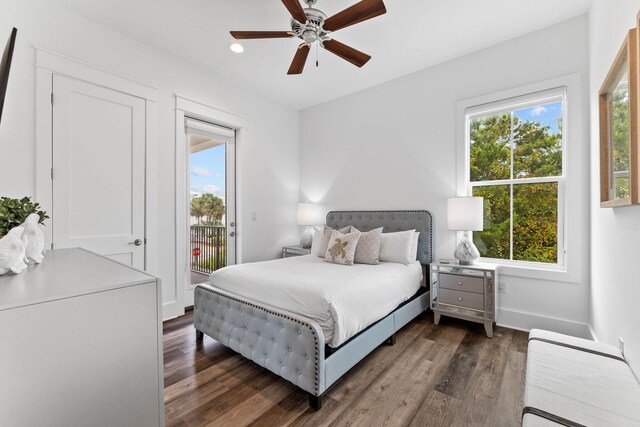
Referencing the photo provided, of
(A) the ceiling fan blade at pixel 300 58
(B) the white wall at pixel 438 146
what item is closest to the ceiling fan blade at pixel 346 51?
(A) the ceiling fan blade at pixel 300 58

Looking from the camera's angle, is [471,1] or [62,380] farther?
[471,1]

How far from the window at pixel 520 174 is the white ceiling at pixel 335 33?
0.73m

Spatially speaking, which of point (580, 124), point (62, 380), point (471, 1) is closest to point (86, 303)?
point (62, 380)

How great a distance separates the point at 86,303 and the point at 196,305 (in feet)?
6.66

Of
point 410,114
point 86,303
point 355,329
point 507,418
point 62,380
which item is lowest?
point 507,418

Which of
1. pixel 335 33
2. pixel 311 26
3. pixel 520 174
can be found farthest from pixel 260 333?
pixel 520 174

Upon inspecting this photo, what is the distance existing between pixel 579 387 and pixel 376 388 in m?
1.16

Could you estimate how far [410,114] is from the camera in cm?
374

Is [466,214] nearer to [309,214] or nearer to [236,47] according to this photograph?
[309,214]

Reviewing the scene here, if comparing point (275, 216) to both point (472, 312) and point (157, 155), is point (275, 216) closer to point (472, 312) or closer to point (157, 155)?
point (157, 155)

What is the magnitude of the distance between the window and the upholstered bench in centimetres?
157

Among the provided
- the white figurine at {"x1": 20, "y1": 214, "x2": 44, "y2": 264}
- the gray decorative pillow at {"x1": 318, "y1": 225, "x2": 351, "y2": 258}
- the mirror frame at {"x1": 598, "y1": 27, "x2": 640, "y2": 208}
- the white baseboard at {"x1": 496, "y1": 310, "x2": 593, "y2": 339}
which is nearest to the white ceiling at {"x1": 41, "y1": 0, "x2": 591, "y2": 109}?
the mirror frame at {"x1": 598, "y1": 27, "x2": 640, "y2": 208}

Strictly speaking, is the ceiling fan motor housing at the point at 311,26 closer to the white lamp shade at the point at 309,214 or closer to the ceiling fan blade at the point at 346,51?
the ceiling fan blade at the point at 346,51

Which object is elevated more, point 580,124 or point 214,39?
point 214,39
